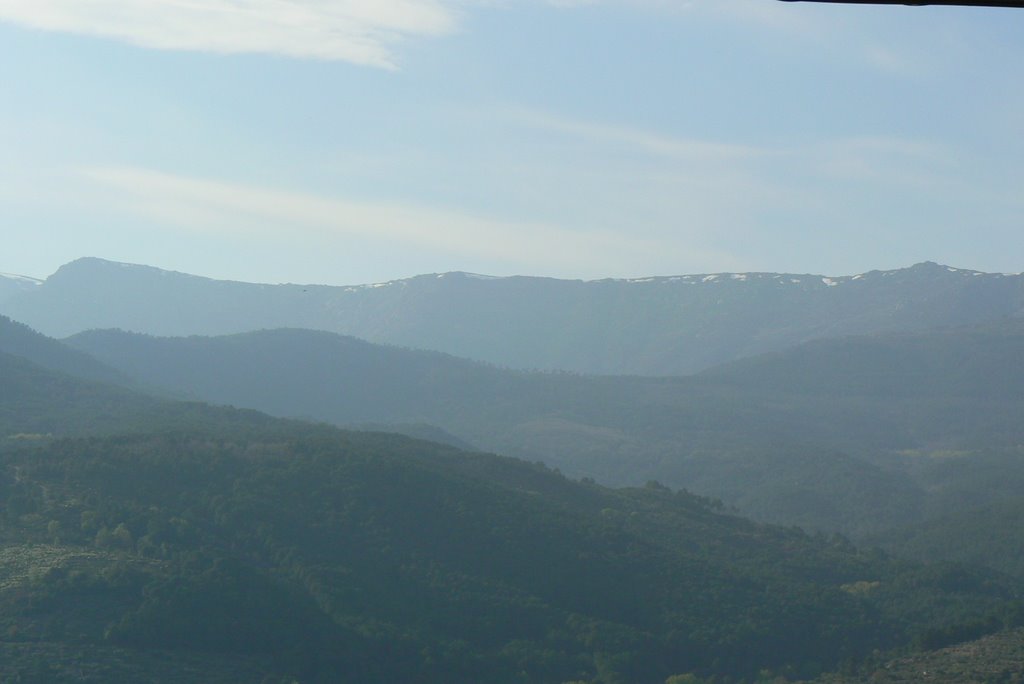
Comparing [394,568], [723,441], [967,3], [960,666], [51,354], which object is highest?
[967,3]

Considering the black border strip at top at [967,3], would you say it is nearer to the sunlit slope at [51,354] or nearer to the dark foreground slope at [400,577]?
the dark foreground slope at [400,577]

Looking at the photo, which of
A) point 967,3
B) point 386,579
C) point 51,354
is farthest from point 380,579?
point 51,354

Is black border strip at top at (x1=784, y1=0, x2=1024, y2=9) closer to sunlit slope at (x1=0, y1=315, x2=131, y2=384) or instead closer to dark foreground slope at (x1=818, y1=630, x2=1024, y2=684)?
dark foreground slope at (x1=818, y1=630, x2=1024, y2=684)

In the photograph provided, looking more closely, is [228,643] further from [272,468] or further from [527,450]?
[527,450]

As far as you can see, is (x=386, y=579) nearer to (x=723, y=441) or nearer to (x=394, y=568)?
(x=394, y=568)

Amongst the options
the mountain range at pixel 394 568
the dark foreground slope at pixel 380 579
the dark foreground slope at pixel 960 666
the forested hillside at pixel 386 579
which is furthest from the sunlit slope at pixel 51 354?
the dark foreground slope at pixel 960 666

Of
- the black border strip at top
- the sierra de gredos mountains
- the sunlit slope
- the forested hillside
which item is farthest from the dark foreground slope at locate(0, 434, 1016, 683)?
the sierra de gredos mountains

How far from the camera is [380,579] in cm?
6600

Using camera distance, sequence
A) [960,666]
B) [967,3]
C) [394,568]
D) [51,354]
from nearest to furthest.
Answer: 1. [967,3]
2. [960,666]
3. [394,568]
4. [51,354]

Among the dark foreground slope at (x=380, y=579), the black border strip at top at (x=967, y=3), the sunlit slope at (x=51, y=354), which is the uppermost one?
the black border strip at top at (x=967, y=3)

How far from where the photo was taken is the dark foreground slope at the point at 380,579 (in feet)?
173

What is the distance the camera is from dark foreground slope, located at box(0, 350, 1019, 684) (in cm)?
5288

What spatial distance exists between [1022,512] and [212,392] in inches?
4434

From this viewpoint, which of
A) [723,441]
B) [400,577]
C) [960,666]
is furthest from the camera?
[723,441]
